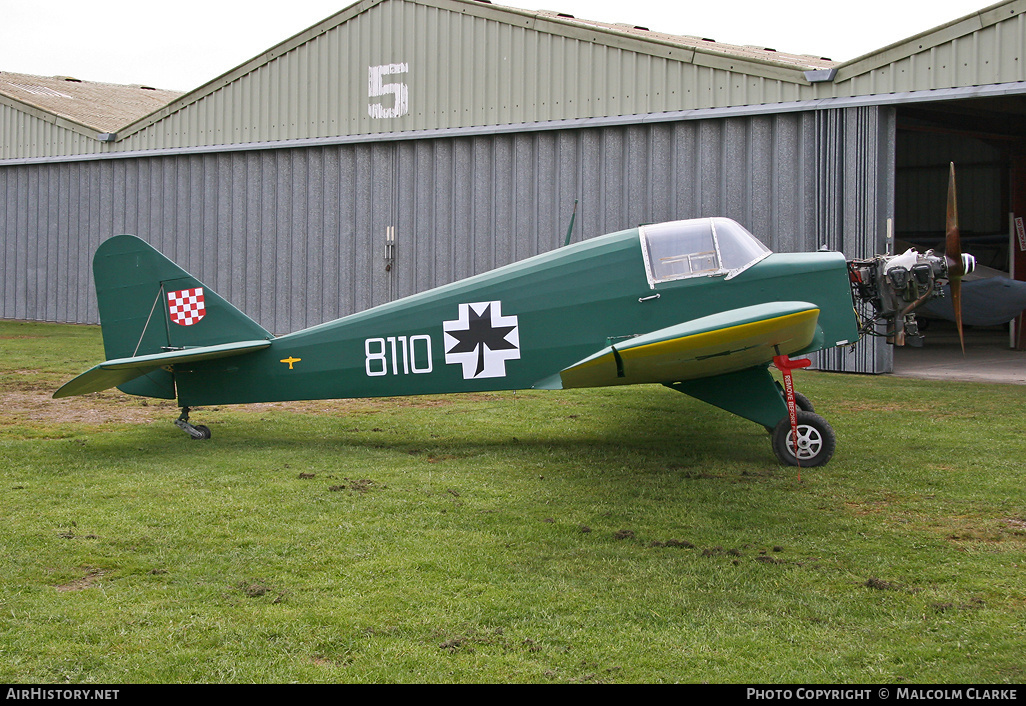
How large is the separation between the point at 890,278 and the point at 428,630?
5.80 metres

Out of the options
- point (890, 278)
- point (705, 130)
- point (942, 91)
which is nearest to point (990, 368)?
point (942, 91)

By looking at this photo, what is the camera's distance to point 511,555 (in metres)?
5.27

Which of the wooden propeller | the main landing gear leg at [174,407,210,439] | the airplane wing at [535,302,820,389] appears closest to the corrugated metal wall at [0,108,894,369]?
the wooden propeller

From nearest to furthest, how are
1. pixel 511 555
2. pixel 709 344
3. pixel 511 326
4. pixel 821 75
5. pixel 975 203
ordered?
pixel 511 555 → pixel 709 344 → pixel 511 326 → pixel 821 75 → pixel 975 203

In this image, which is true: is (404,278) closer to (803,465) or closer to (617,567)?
(803,465)

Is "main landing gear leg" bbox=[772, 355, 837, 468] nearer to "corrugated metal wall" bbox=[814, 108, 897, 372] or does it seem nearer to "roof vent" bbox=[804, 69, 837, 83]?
"corrugated metal wall" bbox=[814, 108, 897, 372]

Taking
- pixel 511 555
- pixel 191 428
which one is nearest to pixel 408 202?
pixel 191 428

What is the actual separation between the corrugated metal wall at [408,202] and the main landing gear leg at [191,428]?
951 cm

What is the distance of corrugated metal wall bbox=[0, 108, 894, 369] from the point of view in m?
14.7

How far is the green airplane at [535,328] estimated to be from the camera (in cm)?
762

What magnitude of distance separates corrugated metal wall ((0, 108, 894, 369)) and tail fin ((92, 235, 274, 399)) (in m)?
9.37

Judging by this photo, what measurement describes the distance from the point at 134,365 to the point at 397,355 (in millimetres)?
2446

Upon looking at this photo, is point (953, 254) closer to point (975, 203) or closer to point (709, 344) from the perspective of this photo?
point (709, 344)
